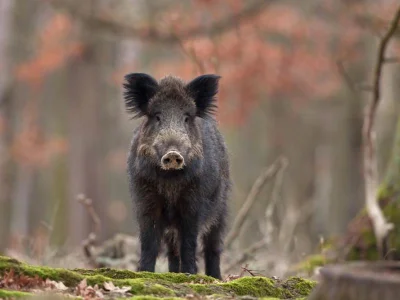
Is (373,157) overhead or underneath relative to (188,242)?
overhead

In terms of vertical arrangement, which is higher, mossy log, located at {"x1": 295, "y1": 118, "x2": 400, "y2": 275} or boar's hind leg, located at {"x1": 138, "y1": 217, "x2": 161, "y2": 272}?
mossy log, located at {"x1": 295, "y1": 118, "x2": 400, "y2": 275}

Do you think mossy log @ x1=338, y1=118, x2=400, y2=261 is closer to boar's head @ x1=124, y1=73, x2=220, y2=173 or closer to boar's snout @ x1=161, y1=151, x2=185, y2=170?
boar's head @ x1=124, y1=73, x2=220, y2=173

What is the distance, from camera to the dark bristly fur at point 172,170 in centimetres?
861

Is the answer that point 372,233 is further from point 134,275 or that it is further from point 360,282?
point 360,282

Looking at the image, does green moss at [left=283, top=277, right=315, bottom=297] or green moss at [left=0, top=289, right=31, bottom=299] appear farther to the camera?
green moss at [left=283, top=277, right=315, bottom=297]

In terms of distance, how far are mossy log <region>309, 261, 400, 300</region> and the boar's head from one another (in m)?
3.37

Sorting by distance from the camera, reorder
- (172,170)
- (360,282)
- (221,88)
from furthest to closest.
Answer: (221,88), (172,170), (360,282)

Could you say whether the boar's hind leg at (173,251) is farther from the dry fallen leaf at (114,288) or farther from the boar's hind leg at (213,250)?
the dry fallen leaf at (114,288)

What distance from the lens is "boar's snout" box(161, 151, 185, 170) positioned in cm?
810

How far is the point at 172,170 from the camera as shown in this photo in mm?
8562

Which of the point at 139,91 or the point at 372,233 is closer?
the point at 139,91

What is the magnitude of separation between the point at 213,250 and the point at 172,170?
1944 mm

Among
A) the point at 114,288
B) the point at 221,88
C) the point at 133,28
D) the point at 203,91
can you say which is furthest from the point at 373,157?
the point at 133,28

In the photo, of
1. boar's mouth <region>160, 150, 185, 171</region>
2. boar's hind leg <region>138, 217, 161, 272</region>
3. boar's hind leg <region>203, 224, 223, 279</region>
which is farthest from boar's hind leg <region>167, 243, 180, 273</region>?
Result: boar's mouth <region>160, 150, 185, 171</region>
